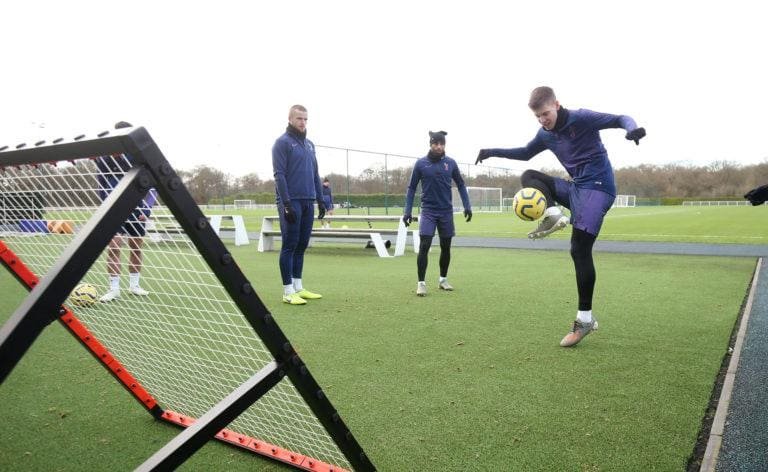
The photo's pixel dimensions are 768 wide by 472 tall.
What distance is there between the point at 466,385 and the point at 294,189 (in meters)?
3.39

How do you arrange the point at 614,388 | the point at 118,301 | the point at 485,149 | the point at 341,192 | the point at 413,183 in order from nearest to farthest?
the point at 118,301 < the point at 614,388 < the point at 485,149 < the point at 413,183 < the point at 341,192

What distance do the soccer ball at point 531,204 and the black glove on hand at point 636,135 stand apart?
848 mm

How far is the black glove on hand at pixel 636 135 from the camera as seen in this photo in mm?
3557

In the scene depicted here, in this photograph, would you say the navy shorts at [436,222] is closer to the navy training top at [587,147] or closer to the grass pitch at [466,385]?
the grass pitch at [466,385]

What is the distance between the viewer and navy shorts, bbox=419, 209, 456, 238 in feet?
21.3

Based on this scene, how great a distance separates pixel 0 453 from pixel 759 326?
556cm

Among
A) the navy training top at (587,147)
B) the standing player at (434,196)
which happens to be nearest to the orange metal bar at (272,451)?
the navy training top at (587,147)

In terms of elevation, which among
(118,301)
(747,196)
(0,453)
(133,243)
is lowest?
(0,453)

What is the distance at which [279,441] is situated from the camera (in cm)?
251

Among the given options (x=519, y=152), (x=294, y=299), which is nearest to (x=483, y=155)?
(x=519, y=152)

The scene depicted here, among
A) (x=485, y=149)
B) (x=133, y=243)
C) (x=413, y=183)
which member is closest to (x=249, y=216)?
(x=413, y=183)

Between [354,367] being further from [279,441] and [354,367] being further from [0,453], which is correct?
[0,453]

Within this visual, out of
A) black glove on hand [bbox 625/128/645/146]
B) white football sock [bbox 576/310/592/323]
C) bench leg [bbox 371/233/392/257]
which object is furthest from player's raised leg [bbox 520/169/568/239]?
bench leg [bbox 371/233/392/257]

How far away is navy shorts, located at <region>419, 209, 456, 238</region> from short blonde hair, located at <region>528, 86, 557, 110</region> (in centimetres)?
258
